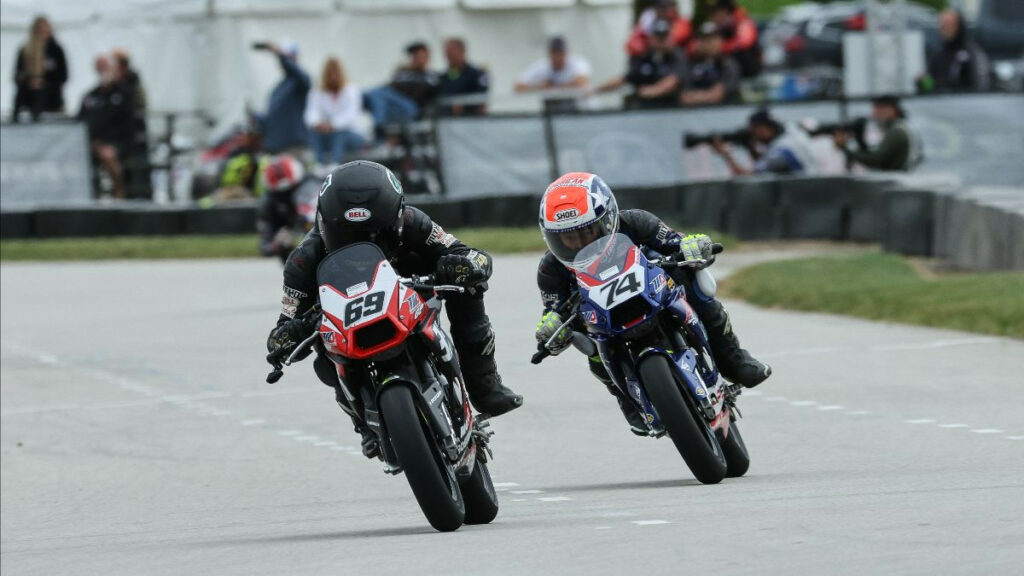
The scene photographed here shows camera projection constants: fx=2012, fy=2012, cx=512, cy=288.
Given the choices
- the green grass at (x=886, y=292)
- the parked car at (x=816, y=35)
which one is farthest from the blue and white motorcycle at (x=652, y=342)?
the parked car at (x=816, y=35)

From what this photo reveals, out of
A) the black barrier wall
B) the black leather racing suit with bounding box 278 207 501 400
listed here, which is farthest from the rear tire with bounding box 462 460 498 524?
the black barrier wall

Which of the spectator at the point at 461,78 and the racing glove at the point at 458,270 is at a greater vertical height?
the racing glove at the point at 458,270

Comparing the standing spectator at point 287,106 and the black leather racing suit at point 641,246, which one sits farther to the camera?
the standing spectator at point 287,106

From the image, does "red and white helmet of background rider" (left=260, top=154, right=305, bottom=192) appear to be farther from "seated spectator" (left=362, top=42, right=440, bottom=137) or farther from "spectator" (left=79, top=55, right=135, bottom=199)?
"spectator" (left=79, top=55, right=135, bottom=199)

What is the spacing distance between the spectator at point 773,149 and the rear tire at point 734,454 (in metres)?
11.8

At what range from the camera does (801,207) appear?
19391 mm

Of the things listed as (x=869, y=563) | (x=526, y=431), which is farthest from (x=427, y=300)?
(x=526, y=431)

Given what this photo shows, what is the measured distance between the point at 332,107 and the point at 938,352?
1054 centimetres

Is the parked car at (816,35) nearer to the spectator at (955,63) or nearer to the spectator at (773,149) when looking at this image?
the spectator at (955,63)

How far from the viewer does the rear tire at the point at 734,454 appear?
318 inches

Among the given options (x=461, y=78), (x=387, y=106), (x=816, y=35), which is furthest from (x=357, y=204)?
(x=816, y=35)

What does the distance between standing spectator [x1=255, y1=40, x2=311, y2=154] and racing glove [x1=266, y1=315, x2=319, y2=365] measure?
13.5 meters

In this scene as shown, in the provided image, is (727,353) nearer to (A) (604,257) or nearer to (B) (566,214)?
(A) (604,257)

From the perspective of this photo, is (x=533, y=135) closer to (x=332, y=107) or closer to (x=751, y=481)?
(x=332, y=107)
